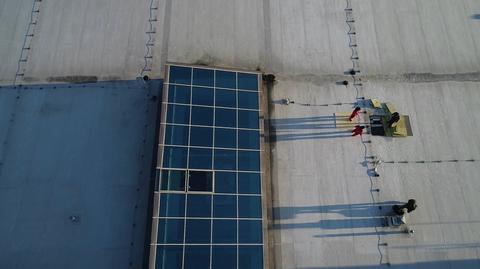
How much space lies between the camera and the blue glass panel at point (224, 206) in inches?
719

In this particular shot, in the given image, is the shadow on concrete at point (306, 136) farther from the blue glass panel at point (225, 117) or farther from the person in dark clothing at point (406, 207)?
the person in dark clothing at point (406, 207)

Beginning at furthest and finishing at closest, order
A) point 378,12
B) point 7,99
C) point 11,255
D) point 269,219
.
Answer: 1. point 378,12
2. point 7,99
3. point 269,219
4. point 11,255

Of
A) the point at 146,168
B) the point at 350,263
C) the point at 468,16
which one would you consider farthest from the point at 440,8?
the point at 146,168

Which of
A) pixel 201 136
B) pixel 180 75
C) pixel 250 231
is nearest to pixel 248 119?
pixel 201 136

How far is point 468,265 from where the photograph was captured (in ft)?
63.8

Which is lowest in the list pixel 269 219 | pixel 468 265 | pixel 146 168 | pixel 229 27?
pixel 468 265

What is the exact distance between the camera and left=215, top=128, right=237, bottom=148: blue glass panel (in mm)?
19469

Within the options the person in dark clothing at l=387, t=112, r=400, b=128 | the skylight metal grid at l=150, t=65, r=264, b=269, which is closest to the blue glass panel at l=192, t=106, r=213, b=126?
the skylight metal grid at l=150, t=65, r=264, b=269

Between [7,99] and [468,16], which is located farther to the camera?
[468,16]

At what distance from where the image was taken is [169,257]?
17312mm

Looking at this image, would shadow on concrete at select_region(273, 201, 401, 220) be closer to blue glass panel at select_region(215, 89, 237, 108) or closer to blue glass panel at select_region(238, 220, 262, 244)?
blue glass panel at select_region(238, 220, 262, 244)

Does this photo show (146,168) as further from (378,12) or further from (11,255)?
(378,12)

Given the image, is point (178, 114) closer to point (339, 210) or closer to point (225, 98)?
point (225, 98)

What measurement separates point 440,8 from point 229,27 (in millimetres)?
14059
